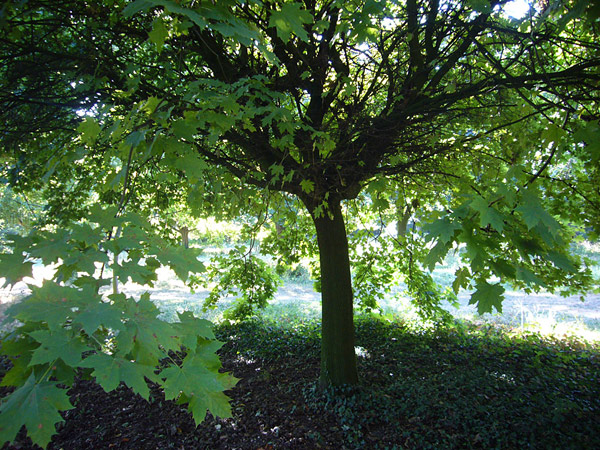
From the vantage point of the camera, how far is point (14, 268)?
4.04 ft

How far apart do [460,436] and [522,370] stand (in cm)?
223

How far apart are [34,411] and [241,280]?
6076mm

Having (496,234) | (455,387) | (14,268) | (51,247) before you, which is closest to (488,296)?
(496,234)

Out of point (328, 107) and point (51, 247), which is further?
point (328, 107)

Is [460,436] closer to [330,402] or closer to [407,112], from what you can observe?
[330,402]

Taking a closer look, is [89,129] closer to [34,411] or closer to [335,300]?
[34,411]

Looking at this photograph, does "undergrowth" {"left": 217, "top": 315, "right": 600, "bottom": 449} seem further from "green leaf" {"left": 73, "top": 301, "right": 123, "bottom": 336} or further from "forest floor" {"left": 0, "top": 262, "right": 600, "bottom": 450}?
"green leaf" {"left": 73, "top": 301, "right": 123, "bottom": 336}

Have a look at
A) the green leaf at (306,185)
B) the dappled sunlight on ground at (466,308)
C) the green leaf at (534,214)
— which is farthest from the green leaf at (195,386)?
the dappled sunlight on ground at (466,308)

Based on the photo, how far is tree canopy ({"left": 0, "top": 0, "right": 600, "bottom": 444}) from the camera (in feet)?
5.63

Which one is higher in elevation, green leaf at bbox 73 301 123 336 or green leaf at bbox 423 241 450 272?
green leaf at bbox 423 241 450 272

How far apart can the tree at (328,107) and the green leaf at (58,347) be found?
2.23ft

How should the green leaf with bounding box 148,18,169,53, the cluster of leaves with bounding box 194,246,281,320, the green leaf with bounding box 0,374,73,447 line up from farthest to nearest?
1. the cluster of leaves with bounding box 194,246,281,320
2. the green leaf with bounding box 148,18,169,53
3. the green leaf with bounding box 0,374,73,447

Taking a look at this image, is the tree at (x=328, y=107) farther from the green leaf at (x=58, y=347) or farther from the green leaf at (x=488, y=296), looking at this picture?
the green leaf at (x=58, y=347)

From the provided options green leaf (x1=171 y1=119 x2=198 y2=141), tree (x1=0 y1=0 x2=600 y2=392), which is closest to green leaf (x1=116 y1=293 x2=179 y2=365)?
tree (x1=0 y1=0 x2=600 y2=392)
